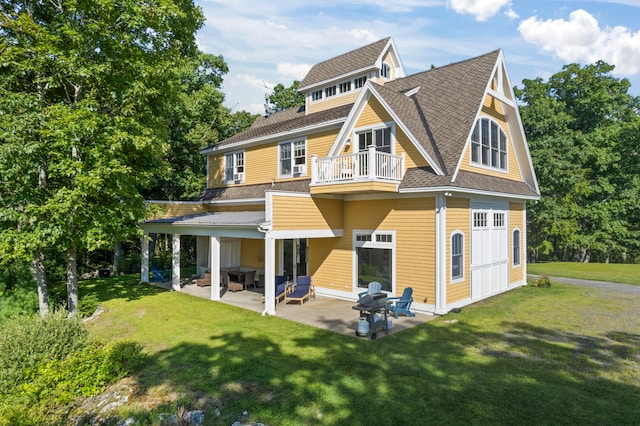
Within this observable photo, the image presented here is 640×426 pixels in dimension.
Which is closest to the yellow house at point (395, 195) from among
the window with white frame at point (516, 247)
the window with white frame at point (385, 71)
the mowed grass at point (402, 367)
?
the window with white frame at point (516, 247)

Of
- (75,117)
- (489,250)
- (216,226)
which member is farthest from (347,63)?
(75,117)

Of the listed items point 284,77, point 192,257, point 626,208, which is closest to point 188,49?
point 192,257

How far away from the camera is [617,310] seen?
44.5 feet

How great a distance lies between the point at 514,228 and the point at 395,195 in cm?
793

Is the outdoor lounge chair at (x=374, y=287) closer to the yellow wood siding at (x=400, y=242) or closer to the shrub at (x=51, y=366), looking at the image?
the yellow wood siding at (x=400, y=242)

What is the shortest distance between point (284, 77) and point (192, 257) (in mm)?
22231

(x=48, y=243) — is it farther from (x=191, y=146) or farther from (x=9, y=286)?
(x=191, y=146)

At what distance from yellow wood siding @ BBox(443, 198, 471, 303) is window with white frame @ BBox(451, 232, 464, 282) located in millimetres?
151

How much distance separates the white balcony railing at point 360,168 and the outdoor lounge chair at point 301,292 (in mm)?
3949

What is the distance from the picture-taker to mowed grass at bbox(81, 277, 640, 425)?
6480mm

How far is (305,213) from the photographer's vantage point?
14258mm

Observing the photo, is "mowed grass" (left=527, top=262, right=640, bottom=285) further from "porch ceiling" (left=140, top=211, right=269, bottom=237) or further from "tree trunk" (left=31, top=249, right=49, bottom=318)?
"tree trunk" (left=31, top=249, right=49, bottom=318)

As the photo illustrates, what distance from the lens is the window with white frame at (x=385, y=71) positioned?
67.8 feet

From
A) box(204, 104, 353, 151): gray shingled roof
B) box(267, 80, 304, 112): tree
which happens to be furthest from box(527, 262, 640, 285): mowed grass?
box(267, 80, 304, 112): tree
